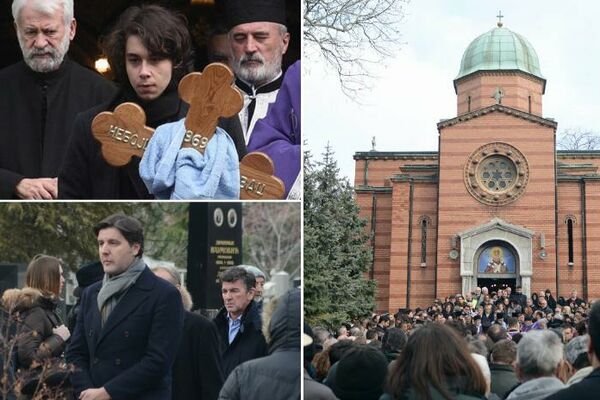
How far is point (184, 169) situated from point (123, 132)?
456 mm

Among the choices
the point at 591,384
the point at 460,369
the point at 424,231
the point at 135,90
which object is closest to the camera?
the point at 591,384

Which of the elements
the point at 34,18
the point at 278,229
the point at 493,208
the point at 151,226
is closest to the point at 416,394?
the point at 278,229

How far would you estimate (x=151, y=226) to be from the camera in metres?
6.43

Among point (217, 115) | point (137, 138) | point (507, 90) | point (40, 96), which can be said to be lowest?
point (137, 138)

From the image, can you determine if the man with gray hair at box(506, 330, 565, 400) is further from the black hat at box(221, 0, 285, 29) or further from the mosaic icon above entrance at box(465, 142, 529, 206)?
the mosaic icon above entrance at box(465, 142, 529, 206)

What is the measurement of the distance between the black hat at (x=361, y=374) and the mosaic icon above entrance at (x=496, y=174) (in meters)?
36.6

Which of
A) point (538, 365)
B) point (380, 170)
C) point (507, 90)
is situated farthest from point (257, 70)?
point (507, 90)

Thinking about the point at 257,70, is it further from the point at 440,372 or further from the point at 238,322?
the point at 440,372

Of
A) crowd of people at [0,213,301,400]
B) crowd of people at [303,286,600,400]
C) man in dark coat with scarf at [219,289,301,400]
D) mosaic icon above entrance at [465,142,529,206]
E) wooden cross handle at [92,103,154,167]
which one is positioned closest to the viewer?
crowd of people at [303,286,600,400]

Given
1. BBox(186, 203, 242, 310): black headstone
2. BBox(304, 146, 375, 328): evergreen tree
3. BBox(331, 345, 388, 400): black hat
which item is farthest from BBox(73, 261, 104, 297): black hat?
BBox(304, 146, 375, 328): evergreen tree

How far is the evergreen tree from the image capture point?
27.5 metres

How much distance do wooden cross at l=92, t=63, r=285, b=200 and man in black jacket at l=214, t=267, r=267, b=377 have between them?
524mm

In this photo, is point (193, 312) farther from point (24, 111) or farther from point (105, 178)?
point (24, 111)

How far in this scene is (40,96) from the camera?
22.1 feet
